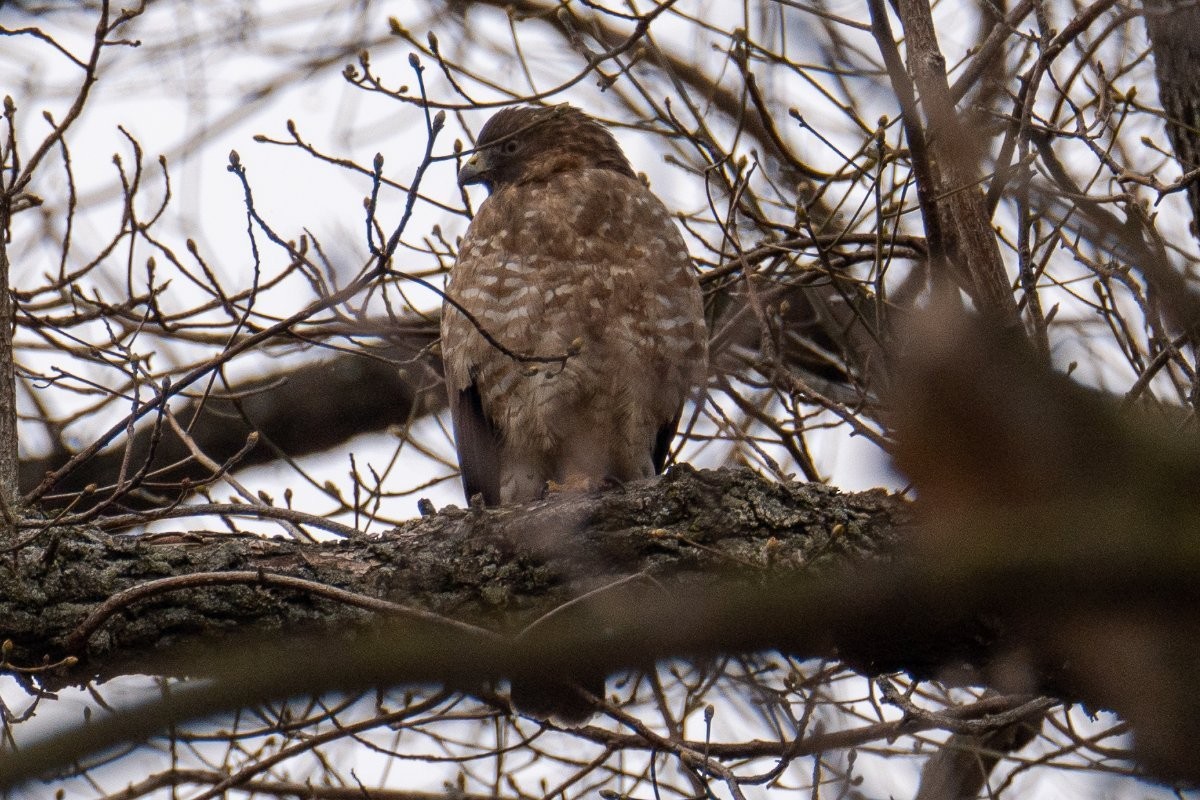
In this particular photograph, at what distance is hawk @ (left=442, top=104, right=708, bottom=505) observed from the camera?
4.59 m

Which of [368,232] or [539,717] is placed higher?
[368,232]

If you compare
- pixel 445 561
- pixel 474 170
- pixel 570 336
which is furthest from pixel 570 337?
pixel 445 561

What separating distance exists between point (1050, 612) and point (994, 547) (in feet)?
0.45

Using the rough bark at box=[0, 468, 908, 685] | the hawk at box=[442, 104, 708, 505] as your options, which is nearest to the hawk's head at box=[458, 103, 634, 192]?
the hawk at box=[442, 104, 708, 505]

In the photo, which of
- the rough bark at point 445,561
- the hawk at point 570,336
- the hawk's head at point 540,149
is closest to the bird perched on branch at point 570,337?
the hawk at point 570,336

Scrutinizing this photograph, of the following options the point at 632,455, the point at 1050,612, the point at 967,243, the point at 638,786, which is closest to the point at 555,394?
the point at 632,455

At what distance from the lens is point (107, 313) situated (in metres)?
4.24

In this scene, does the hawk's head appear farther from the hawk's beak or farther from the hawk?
the hawk

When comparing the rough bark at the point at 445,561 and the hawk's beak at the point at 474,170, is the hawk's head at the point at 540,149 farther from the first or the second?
the rough bark at the point at 445,561

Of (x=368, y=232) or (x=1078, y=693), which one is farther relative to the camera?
Result: (x=368, y=232)

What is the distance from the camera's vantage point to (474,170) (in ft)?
17.1

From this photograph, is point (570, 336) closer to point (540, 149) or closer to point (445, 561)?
point (540, 149)

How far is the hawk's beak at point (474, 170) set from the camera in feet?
17.0

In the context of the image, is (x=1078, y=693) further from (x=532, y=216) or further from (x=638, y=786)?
(x=532, y=216)
